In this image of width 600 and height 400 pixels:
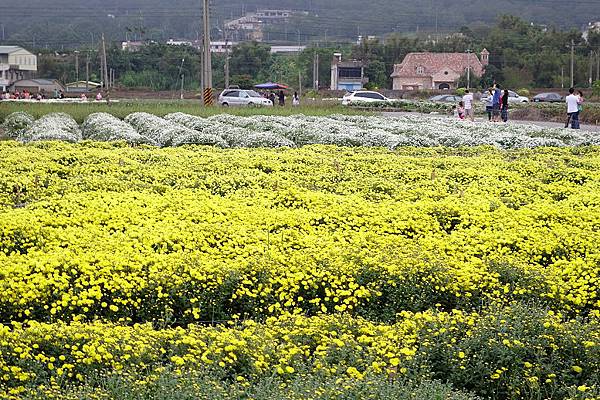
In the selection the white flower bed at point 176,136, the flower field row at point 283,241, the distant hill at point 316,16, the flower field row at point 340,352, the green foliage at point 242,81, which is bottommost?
the flower field row at point 340,352

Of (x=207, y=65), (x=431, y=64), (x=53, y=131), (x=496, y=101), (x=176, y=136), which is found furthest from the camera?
(x=431, y=64)

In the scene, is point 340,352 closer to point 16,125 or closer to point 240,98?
point 16,125

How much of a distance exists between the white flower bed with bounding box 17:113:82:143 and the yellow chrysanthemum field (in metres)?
5.70

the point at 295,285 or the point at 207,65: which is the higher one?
the point at 207,65

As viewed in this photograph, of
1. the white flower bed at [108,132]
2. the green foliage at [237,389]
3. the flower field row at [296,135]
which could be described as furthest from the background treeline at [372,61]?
the green foliage at [237,389]

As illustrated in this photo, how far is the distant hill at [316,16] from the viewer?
417ft

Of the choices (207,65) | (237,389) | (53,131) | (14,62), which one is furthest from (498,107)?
→ (14,62)

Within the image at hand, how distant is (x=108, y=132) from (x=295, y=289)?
40.1ft

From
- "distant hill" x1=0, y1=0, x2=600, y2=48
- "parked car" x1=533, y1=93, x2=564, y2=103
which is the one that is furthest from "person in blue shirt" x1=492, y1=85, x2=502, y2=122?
"distant hill" x1=0, y1=0, x2=600, y2=48

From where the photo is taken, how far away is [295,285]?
6.21 m

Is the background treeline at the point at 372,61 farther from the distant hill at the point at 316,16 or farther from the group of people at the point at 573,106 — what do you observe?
the group of people at the point at 573,106

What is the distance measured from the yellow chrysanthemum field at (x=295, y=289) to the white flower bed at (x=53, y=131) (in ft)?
18.7

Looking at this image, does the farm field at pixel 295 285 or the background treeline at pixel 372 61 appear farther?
the background treeline at pixel 372 61

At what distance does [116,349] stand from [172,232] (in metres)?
2.54
